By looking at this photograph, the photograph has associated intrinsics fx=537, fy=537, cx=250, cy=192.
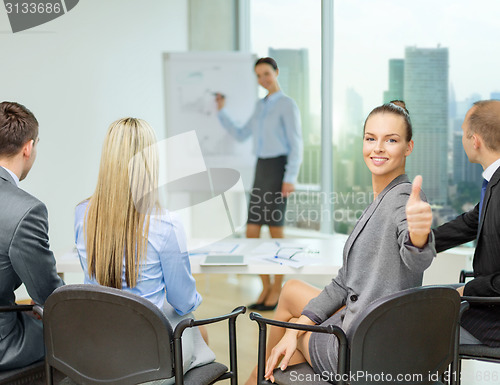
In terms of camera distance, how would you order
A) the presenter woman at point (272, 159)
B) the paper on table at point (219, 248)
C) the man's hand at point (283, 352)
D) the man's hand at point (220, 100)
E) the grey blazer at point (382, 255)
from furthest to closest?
the man's hand at point (220, 100), the presenter woman at point (272, 159), the paper on table at point (219, 248), the man's hand at point (283, 352), the grey blazer at point (382, 255)

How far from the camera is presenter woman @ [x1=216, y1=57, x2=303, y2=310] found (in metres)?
4.10

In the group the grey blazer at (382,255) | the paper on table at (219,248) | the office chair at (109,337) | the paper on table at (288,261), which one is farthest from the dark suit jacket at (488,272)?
the paper on table at (219,248)

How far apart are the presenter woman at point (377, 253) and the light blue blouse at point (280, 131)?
2.41 metres

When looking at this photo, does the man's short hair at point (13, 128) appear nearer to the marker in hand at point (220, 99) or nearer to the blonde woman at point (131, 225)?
the blonde woman at point (131, 225)

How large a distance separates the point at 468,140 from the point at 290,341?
1.07m

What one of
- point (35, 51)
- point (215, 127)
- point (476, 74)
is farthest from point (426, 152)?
point (35, 51)

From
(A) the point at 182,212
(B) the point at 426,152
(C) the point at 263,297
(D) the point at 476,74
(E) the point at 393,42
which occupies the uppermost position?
(E) the point at 393,42

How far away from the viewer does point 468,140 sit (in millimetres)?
2115

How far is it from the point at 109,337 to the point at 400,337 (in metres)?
Result: 0.81

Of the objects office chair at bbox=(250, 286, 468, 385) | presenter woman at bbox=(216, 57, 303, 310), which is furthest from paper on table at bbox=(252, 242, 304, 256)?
presenter woman at bbox=(216, 57, 303, 310)

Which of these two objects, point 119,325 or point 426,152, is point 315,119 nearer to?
point 426,152

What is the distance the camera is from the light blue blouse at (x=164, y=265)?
5.70 feet

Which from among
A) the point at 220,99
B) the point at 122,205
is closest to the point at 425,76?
the point at 220,99

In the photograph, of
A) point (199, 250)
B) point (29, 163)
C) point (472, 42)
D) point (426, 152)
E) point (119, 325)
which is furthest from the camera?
point (426, 152)
